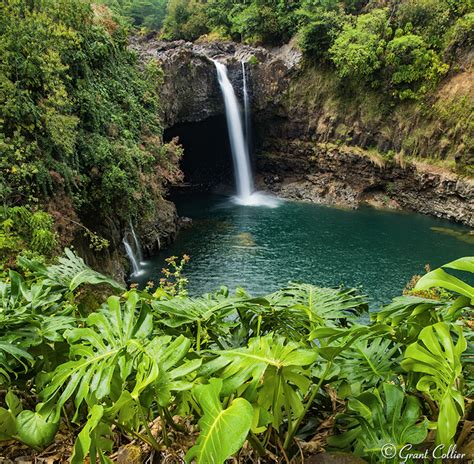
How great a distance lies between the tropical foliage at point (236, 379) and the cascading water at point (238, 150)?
16.9m

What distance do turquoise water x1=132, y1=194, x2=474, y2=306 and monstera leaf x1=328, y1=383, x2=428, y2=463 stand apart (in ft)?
28.0

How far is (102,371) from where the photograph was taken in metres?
1.21

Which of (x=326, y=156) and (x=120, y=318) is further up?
(x=120, y=318)

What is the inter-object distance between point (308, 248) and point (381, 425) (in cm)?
1183

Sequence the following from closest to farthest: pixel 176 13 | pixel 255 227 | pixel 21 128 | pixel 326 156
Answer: pixel 21 128, pixel 255 227, pixel 326 156, pixel 176 13

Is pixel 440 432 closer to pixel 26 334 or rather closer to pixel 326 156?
pixel 26 334

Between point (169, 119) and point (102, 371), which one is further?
point (169, 119)

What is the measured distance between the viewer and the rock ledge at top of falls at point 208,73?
664 inches

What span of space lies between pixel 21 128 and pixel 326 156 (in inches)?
586

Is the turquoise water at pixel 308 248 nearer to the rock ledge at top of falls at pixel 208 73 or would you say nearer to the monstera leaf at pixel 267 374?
the rock ledge at top of falls at pixel 208 73

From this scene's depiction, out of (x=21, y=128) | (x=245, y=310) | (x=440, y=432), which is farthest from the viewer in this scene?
(x=21, y=128)

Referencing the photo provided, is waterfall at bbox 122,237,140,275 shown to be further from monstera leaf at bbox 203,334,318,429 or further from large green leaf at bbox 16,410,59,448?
monstera leaf at bbox 203,334,318,429

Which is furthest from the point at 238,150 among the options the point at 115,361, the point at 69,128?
the point at 115,361

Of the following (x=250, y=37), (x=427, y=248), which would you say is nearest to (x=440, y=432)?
(x=427, y=248)
